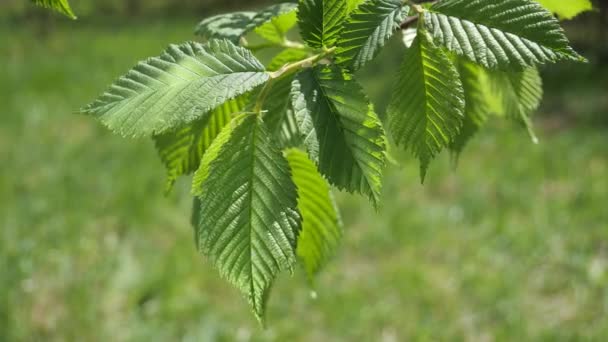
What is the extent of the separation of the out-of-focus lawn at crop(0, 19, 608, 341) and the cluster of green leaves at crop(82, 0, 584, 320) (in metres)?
2.64

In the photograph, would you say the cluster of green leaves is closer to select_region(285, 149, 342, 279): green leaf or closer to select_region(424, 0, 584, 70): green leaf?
select_region(424, 0, 584, 70): green leaf

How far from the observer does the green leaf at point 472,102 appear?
0.74 metres

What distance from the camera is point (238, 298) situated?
3367mm

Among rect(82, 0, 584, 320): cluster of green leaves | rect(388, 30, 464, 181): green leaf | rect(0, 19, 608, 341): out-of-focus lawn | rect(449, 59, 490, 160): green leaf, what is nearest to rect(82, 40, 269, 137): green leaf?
rect(82, 0, 584, 320): cluster of green leaves

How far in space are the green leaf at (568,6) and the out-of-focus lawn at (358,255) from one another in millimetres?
2491

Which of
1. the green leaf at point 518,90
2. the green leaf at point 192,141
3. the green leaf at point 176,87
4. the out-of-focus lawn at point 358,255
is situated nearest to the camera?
the green leaf at point 176,87

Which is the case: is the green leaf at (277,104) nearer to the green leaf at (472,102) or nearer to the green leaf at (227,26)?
the green leaf at (227,26)

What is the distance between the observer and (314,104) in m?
0.54

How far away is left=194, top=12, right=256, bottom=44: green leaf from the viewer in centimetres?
70

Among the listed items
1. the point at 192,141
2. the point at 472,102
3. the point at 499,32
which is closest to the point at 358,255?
the point at 472,102

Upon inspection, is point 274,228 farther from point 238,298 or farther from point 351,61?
point 238,298

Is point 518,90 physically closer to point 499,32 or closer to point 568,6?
point 568,6

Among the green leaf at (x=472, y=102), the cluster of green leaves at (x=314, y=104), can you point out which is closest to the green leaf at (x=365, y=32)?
the cluster of green leaves at (x=314, y=104)

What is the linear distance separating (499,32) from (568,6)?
0.24 metres
